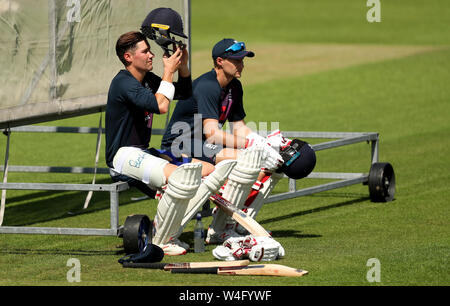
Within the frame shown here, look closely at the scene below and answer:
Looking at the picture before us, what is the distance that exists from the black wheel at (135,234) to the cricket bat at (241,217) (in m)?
0.80

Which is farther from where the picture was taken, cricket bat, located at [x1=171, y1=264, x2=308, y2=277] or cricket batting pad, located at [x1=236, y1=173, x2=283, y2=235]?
cricket batting pad, located at [x1=236, y1=173, x2=283, y2=235]

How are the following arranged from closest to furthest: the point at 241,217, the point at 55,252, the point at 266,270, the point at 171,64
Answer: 1. the point at 266,270
2. the point at 171,64
3. the point at 241,217
4. the point at 55,252

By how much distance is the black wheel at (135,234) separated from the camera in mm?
8648

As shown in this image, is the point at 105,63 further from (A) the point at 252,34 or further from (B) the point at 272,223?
(A) the point at 252,34

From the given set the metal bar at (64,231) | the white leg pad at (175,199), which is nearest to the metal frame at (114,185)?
the metal bar at (64,231)

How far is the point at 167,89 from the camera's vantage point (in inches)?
349

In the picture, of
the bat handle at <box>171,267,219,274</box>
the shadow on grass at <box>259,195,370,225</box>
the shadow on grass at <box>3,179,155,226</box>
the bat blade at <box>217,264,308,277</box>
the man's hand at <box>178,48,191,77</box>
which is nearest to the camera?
the bat blade at <box>217,264,308,277</box>

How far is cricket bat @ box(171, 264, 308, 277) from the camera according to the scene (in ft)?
25.6

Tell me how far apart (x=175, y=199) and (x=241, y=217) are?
865mm

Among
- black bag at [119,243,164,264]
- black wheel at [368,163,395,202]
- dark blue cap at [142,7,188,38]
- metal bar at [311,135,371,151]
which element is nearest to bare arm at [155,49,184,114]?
dark blue cap at [142,7,188,38]

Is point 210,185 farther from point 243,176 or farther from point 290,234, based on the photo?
point 290,234

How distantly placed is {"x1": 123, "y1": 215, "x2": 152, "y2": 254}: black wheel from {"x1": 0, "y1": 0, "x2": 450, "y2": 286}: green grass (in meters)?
0.25

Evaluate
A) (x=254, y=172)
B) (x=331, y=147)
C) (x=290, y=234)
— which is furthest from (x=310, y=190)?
(x=254, y=172)

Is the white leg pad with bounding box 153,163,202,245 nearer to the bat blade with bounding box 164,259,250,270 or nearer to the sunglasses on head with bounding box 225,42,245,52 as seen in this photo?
the bat blade with bounding box 164,259,250,270
